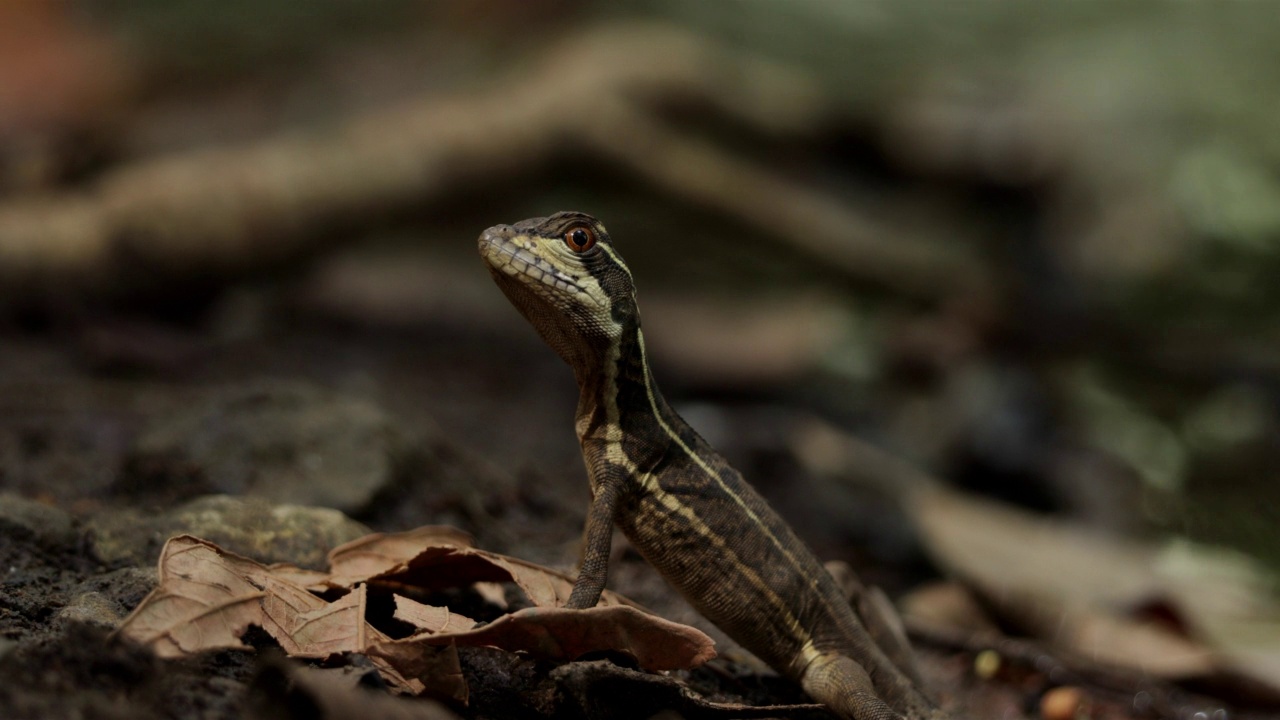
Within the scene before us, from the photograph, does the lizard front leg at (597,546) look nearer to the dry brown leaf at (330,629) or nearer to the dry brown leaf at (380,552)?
the dry brown leaf at (380,552)

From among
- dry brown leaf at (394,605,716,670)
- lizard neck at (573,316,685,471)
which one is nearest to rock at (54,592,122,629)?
dry brown leaf at (394,605,716,670)

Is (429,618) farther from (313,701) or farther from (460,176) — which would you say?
(460,176)

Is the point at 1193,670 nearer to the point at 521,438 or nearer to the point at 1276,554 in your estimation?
the point at 1276,554

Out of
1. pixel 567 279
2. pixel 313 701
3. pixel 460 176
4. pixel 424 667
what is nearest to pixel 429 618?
pixel 424 667

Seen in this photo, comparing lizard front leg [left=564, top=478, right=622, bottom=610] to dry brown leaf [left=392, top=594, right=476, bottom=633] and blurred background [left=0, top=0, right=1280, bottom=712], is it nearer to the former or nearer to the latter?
dry brown leaf [left=392, top=594, right=476, bottom=633]

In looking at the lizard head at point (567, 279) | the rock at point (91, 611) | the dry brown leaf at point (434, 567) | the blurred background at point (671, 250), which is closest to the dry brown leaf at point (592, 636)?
the dry brown leaf at point (434, 567)

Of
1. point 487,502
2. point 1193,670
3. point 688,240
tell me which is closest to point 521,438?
point 487,502

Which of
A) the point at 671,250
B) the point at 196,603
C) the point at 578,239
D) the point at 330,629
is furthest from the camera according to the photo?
the point at 671,250
